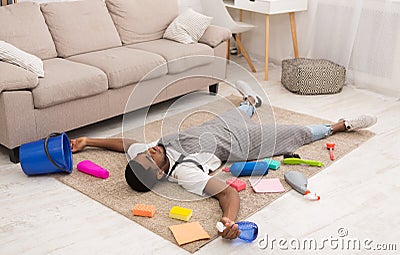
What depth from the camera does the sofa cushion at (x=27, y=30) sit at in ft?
11.5

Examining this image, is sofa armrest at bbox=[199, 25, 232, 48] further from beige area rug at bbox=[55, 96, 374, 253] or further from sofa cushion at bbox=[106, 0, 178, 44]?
beige area rug at bbox=[55, 96, 374, 253]

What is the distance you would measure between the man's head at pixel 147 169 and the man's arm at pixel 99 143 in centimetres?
47

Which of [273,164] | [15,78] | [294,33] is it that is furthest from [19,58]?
[294,33]

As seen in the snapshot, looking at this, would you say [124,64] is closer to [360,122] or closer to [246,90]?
[246,90]

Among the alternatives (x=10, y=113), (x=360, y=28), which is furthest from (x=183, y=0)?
(x=10, y=113)

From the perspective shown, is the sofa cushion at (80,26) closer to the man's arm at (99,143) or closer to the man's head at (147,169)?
the man's arm at (99,143)

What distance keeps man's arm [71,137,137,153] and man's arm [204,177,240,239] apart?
2.49 ft

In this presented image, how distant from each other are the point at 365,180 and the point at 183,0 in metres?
2.84

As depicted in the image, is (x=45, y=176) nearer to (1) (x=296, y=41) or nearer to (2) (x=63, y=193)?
(2) (x=63, y=193)

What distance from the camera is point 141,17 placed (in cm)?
426

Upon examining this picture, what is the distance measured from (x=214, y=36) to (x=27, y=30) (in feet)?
4.64

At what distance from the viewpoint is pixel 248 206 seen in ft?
8.89

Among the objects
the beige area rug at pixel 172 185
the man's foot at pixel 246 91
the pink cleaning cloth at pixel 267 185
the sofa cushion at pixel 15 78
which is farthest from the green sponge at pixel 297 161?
the sofa cushion at pixel 15 78

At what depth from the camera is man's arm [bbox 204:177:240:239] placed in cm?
237
